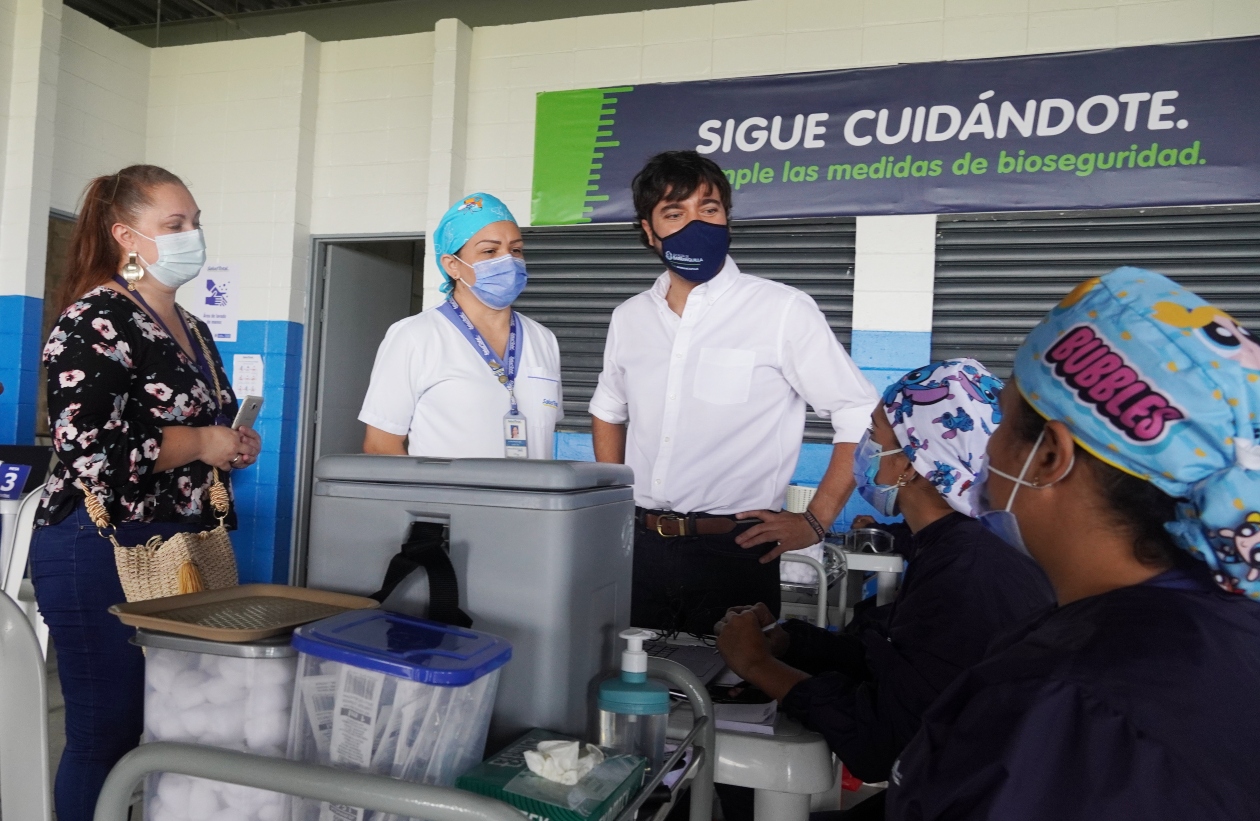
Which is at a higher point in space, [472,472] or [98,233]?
[98,233]

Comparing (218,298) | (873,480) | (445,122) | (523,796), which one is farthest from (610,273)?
(523,796)

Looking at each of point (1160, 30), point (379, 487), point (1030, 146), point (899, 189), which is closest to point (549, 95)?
point (899, 189)

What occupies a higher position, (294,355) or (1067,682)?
(294,355)

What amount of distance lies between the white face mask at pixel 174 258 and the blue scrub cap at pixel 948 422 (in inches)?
55.5

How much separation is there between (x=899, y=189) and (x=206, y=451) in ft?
11.7

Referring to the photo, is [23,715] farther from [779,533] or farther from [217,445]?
[779,533]

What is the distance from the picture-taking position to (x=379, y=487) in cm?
99

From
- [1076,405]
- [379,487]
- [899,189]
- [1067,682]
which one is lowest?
[1067,682]

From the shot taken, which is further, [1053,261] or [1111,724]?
[1053,261]

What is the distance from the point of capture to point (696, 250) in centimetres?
217

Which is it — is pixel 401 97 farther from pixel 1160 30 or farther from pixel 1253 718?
pixel 1253 718

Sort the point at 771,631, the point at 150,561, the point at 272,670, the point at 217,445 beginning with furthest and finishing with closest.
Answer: the point at 217,445 < the point at 150,561 < the point at 771,631 < the point at 272,670

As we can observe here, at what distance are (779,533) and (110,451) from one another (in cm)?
129

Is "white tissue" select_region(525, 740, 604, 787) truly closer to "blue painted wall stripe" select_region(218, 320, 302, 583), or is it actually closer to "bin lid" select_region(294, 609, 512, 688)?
"bin lid" select_region(294, 609, 512, 688)
